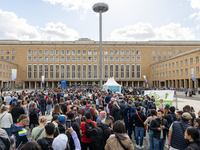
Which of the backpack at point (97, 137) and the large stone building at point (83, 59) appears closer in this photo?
the backpack at point (97, 137)

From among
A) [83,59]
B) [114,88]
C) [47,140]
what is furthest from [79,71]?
[47,140]

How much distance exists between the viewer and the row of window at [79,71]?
66.3 metres

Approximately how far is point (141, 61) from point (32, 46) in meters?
46.3

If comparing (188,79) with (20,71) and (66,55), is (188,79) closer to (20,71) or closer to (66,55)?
(66,55)

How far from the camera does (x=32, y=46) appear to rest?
65.9 meters

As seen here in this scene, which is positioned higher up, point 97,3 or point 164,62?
point 97,3

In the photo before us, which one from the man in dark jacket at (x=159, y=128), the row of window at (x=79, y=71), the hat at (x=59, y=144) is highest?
the row of window at (x=79, y=71)

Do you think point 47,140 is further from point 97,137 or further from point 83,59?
point 83,59

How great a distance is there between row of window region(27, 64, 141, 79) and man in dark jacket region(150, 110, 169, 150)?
6185cm

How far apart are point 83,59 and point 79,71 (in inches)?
212

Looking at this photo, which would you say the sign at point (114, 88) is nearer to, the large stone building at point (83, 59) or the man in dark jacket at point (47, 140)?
the man in dark jacket at point (47, 140)

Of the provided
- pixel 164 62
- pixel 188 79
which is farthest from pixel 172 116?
pixel 164 62

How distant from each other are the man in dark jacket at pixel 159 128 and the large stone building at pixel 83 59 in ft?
200

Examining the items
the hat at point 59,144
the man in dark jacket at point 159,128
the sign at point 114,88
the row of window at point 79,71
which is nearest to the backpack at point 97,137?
the hat at point 59,144
